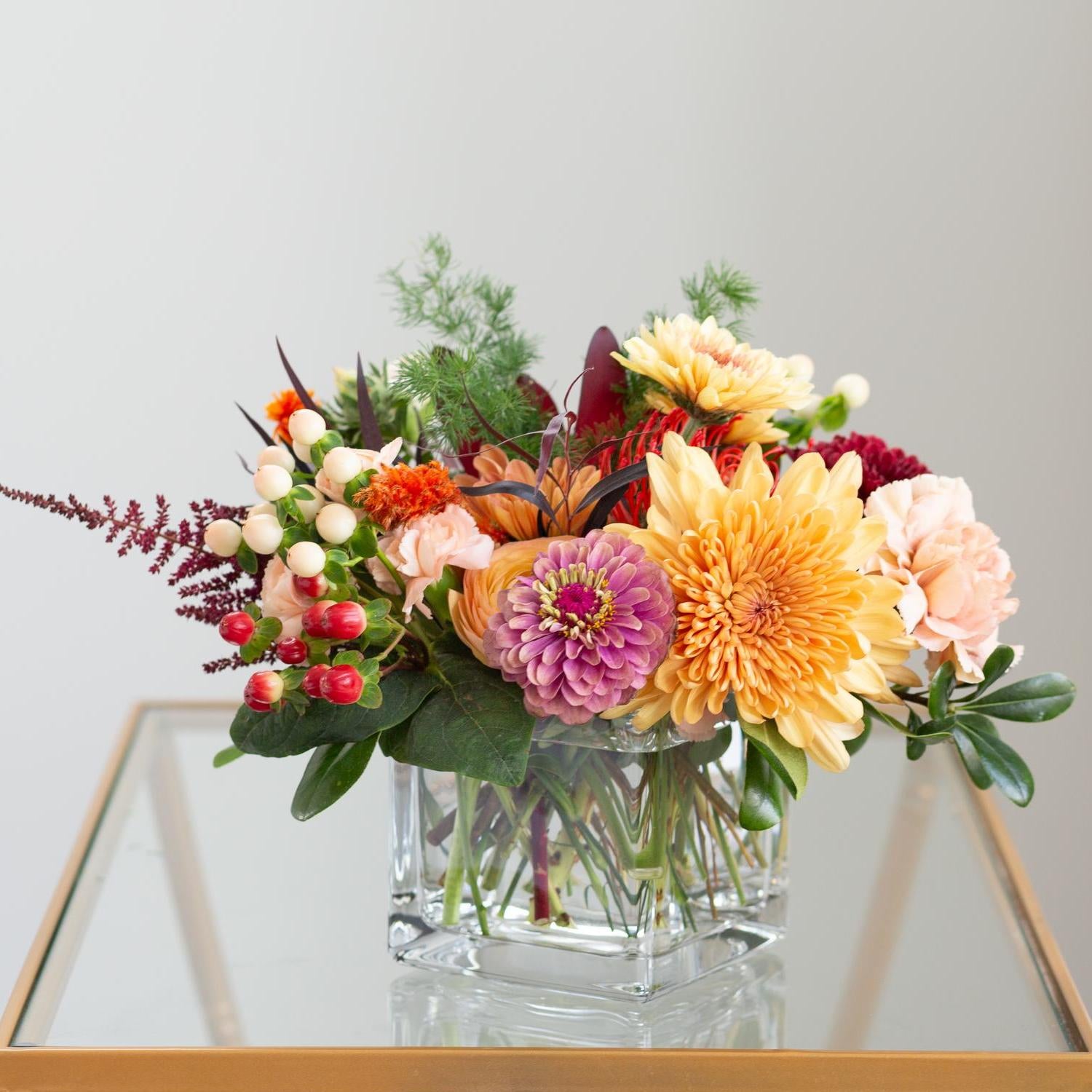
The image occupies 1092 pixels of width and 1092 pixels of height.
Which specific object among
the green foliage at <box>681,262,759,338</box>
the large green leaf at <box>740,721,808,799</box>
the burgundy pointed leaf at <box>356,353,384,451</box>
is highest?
the green foliage at <box>681,262,759,338</box>

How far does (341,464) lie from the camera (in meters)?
0.52

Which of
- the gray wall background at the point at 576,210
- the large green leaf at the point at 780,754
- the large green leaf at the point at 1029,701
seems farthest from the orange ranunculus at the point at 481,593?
the gray wall background at the point at 576,210

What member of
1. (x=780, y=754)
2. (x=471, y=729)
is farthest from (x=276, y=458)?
(x=780, y=754)

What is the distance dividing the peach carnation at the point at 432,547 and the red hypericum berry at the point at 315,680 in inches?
2.2

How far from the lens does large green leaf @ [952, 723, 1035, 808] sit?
584 mm

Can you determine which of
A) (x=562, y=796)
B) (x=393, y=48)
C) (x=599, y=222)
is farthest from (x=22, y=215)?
(x=562, y=796)

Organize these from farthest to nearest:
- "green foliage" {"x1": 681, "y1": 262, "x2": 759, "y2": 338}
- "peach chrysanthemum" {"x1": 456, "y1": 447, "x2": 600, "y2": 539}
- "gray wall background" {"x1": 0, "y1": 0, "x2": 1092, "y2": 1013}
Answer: "gray wall background" {"x1": 0, "y1": 0, "x2": 1092, "y2": 1013} → "green foliage" {"x1": 681, "y1": 262, "x2": 759, "y2": 338} → "peach chrysanthemum" {"x1": 456, "y1": 447, "x2": 600, "y2": 539}

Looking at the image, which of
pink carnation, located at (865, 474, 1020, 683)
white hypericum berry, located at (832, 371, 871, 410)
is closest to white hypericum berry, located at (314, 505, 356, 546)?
pink carnation, located at (865, 474, 1020, 683)

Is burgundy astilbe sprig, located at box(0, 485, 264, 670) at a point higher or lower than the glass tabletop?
higher

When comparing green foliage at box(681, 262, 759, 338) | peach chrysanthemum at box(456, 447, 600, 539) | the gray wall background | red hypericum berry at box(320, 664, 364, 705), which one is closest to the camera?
red hypericum berry at box(320, 664, 364, 705)

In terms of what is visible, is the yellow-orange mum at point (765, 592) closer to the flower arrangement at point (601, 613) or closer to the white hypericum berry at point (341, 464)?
the flower arrangement at point (601, 613)

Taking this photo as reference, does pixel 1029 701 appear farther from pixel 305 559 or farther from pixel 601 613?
pixel 305 559

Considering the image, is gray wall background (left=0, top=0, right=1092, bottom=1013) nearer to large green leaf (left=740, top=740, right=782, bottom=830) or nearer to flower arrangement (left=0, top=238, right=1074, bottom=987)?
flower arrangement (left=0, top=238, right=1074, bottom=987)

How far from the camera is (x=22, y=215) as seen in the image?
1461 mm
